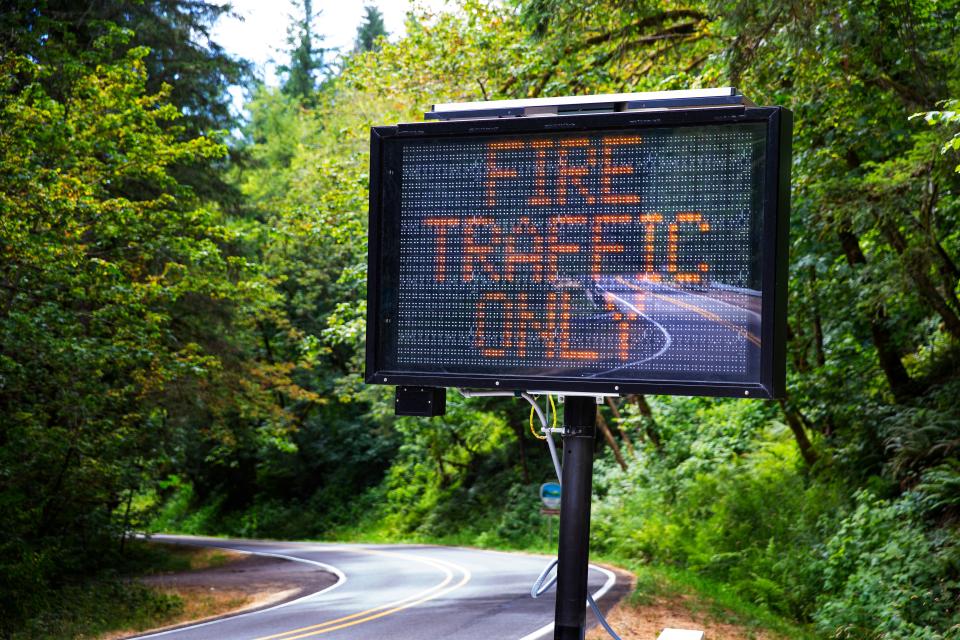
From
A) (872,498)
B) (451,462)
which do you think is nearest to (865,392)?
(872,498)

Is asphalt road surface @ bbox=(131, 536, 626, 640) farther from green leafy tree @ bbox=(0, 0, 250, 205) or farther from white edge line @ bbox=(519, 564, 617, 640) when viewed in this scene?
green leafy tree @ bbox=(0, 0, 250, 205)

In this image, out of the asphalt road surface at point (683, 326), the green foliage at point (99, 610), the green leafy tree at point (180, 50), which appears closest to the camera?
the asphalt road surface at point (683, 326)

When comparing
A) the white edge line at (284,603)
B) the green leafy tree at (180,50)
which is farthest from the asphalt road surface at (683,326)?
the green leafy tree at (180,50)

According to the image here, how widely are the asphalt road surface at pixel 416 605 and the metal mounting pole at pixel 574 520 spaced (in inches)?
249

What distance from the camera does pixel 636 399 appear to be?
25.7 meters

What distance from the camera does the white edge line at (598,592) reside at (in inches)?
454

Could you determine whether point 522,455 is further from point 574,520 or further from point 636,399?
point 574,520

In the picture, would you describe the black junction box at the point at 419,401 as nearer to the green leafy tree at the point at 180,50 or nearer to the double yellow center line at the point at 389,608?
the double yellow center line at the point at 389,608

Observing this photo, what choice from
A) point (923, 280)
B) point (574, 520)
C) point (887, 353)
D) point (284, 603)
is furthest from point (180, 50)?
point (574, 520)

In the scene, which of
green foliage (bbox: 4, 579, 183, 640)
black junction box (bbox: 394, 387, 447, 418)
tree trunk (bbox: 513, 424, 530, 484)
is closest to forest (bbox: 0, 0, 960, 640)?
green foliage (bbox: 4, 579, 183, 640)

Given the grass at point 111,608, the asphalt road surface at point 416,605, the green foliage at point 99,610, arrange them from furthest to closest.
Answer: the grass at point 111,608 → the green foliage at point 99,610 → the asphalt road surface at point 416,605

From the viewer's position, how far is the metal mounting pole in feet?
17.5

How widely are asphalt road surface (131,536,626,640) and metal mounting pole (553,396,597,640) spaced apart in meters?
6.31

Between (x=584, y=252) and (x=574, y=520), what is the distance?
57.4 inches
